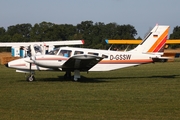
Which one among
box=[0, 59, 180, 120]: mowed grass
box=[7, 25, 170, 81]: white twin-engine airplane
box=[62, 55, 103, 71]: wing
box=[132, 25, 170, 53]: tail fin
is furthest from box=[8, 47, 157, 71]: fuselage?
box=[0, 59, 180, 120]: mowed grass

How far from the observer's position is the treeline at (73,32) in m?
88.6

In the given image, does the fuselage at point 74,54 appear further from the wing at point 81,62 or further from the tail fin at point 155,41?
the tail fin at point 155,41

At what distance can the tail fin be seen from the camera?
18.3 m

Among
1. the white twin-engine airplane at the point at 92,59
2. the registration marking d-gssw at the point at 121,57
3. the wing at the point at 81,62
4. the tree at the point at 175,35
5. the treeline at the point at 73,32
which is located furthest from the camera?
the treeline at the point at 73,32

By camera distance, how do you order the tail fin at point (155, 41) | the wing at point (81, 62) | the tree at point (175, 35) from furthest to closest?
1. the tree at point (175, 35)
2. the tail fin at point (155, 41)
3. the wing at point (81, 62)

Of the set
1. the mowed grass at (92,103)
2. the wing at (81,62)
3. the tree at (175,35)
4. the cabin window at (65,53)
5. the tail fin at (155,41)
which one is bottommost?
the mowed grass at (92,103)

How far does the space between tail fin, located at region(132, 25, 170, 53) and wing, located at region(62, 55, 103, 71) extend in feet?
9.10

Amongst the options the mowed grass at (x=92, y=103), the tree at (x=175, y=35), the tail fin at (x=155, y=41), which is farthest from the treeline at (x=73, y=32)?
the mowed grass at (x=92, y=103)

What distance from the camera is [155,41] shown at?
1834 centimetres

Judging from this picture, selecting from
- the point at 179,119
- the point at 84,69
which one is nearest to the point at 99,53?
the point at 84,69

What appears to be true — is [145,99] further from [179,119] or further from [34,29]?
[34,29]

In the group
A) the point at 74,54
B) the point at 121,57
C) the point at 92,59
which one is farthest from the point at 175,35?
the point at 92,59

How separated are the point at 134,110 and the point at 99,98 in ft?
6.99

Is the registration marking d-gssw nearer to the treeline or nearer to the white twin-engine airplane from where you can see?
the white twin-engine airplane
